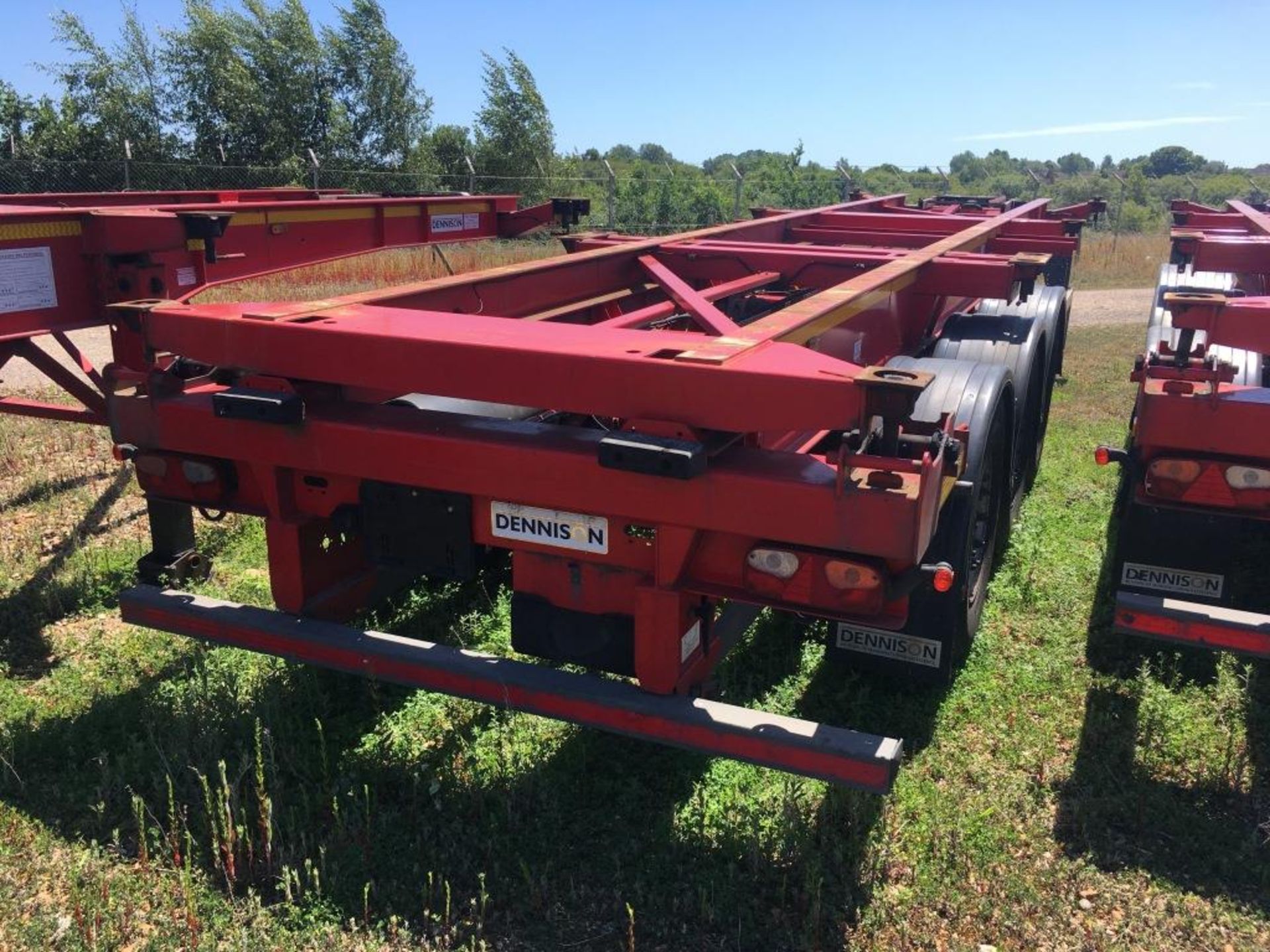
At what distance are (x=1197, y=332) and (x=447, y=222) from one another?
15.4 feet

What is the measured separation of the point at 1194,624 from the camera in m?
2.99

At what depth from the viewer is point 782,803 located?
9.61 ft

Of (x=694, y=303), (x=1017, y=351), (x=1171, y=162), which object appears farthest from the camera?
(x=1171, y=162)

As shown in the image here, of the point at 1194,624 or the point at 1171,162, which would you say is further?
the point at 1171,162

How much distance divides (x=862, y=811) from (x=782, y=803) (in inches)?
9.3

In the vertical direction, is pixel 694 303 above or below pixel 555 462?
above

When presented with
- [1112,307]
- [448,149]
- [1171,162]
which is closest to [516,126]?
[448,149]

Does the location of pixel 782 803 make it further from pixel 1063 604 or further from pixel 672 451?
pixel 1063 604

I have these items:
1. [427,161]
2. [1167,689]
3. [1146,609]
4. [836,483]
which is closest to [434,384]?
[836,483]

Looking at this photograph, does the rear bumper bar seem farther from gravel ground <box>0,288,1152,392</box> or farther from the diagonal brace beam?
gravel ground <box>0,288,1152,392</box>

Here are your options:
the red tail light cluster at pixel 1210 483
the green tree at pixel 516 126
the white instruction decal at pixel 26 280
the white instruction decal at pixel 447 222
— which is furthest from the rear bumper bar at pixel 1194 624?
the green tree at pixel 516 126

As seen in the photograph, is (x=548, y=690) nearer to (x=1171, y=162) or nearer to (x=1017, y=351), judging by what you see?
(x=1017, y=351)

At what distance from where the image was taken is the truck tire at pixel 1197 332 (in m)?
4.05

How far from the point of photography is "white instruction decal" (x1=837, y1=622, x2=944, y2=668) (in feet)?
11.1
